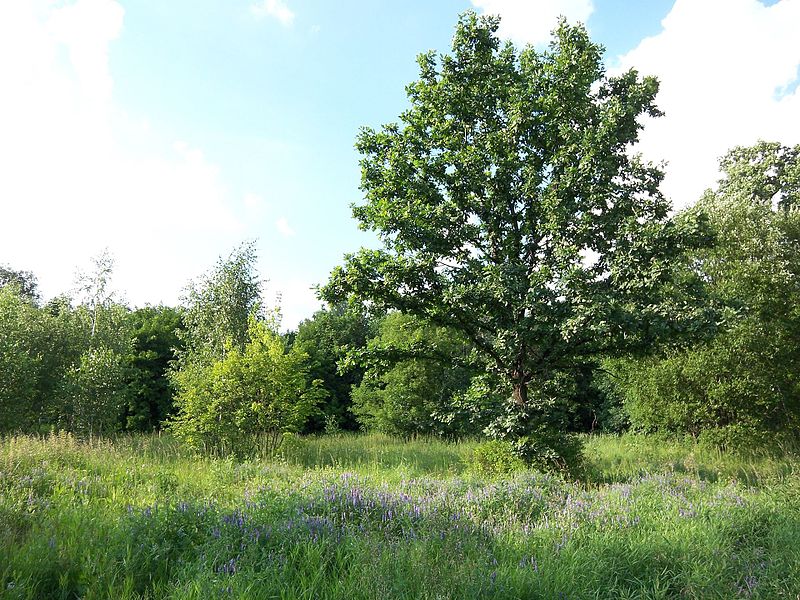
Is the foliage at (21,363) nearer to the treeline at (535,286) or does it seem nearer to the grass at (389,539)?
the treeline at (535,286)

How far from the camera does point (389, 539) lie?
4.72m

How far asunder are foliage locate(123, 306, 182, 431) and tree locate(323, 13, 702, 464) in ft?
51.2

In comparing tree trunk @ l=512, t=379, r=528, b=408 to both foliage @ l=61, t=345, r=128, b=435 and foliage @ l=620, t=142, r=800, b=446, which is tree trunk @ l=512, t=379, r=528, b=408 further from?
foliage @ l=61, t=345, r=128, b=435

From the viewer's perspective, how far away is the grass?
366cm

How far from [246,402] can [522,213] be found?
8128mm

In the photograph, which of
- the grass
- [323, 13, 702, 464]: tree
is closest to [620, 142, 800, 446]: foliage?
[323, 13, 702, 464]: tree

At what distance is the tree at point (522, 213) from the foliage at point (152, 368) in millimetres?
15600

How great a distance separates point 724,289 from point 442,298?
24.4ft

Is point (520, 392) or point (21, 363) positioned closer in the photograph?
point (520, 392)

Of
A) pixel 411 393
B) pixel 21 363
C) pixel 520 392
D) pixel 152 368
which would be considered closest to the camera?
pixel 520 392

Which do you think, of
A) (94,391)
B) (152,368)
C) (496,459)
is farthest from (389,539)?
(152,368)

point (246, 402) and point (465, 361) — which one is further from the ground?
point (465, 361)

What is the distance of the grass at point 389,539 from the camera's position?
144 inches

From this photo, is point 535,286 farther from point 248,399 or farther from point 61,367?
point 61,367
